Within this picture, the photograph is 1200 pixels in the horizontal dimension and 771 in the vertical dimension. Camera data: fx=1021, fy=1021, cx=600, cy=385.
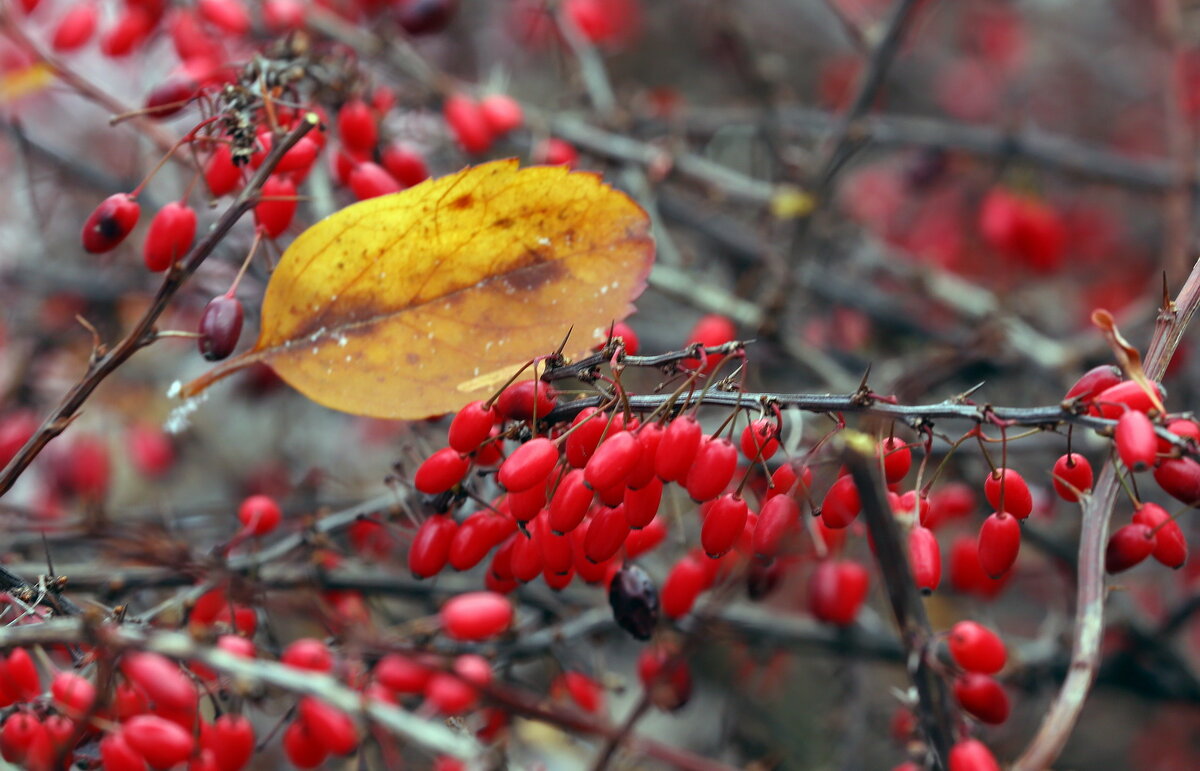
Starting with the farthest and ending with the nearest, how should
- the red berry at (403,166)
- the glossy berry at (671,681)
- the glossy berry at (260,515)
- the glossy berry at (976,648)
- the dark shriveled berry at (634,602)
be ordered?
the red berry at (403,166)
the glossy berry at (260,515)
the glossy berry at (671,681)
the dark shriveled berry at (634,602)
the glossy berry at (976,648)

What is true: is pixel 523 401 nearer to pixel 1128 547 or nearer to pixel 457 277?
pixel 457 277

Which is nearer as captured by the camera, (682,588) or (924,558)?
(924,558)

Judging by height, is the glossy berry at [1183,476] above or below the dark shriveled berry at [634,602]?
above

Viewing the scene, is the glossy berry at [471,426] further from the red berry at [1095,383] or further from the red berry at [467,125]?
the red berry at [467,125]

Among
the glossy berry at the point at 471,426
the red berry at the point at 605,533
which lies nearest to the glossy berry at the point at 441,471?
the glossy berry at the point at 471,426

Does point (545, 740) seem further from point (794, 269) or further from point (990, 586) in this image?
point (794, 269)

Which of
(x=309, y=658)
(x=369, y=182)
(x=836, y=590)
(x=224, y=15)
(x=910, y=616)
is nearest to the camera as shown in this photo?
(x=309, y=658)

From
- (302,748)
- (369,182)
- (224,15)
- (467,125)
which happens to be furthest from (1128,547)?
(224,15)
